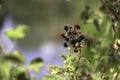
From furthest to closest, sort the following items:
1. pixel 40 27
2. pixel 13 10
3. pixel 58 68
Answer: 1. pixel 13 10
2. pixel 40 27
3. pixel 58 68

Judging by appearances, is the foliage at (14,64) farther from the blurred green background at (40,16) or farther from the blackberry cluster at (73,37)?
the blurred green background at (40,16)

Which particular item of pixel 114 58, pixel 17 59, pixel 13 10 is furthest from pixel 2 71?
pixel 13 10

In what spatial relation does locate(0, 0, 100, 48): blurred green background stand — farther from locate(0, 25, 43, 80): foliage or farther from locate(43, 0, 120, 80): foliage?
locate(43, 0, 120, 80): foliage

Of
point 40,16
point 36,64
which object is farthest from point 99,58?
point 40,16

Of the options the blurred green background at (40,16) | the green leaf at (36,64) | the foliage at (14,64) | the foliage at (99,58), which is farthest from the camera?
the blurred green background at (40,16)

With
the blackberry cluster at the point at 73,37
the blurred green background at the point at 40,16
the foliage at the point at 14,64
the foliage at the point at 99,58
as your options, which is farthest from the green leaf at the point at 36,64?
the blurred green background at the point at 40,16

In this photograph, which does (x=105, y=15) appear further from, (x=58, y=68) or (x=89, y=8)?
(x=58, y=68)

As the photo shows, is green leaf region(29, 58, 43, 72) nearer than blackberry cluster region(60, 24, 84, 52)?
No

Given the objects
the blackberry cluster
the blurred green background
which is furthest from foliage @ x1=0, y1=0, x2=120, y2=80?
the blurred green background
